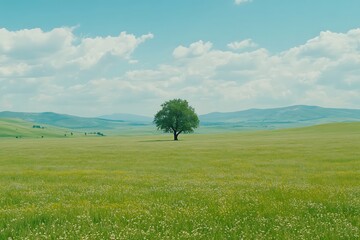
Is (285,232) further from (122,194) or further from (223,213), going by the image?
(122,194)

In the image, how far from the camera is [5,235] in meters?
10.1

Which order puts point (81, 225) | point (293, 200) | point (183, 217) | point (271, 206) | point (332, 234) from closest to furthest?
point (332, 234)
point (81, 225)
point (183, 217)
point (271, 206)
point (293, 200)

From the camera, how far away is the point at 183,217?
11938 millimetres

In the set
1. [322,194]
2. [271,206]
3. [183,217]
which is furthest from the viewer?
[322,194]

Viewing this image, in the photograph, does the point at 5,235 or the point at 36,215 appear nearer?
the point at 5,235

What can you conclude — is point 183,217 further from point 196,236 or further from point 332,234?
point 332,234

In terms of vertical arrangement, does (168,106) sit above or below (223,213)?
above

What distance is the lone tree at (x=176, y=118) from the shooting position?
12656 cm

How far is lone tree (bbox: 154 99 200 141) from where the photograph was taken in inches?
4983

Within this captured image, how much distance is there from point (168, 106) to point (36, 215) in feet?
384

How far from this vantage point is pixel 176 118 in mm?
127438

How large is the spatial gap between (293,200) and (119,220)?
681cm

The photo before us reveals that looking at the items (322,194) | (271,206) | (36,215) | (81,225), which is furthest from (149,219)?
(322,194)

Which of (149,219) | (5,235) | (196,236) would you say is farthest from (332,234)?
(5,235)
